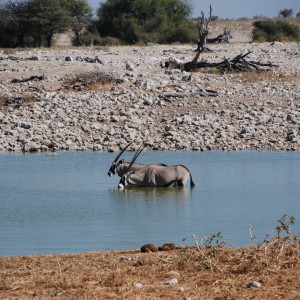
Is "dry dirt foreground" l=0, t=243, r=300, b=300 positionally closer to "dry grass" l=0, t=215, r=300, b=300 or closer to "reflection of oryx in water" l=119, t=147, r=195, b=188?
"dry grass" l=0, t=215, r=300, b=300

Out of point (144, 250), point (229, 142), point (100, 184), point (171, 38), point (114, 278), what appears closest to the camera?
point (114, 278)

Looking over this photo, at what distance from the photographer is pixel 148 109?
66.9ft

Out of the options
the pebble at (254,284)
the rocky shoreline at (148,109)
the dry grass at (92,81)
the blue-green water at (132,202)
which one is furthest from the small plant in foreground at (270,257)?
the dry grass at (92,81)

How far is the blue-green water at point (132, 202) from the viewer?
946 cm

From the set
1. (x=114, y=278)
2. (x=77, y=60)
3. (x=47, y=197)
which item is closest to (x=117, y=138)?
(x=47, y=197)

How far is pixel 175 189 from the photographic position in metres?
13.5

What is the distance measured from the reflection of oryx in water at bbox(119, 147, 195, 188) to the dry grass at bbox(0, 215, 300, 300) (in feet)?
20.9

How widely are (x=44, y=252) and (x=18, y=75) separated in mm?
16369

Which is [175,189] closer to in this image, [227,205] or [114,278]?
[227,205]

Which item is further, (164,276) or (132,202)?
(132,202)

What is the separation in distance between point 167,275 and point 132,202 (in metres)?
6.13

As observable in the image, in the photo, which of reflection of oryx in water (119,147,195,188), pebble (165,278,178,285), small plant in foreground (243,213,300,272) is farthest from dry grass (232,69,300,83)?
pebble (165,278,178,285)

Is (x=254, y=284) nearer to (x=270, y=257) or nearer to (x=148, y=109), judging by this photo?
(x=270, y=257)

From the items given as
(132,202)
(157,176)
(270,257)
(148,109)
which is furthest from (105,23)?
(270,257)
